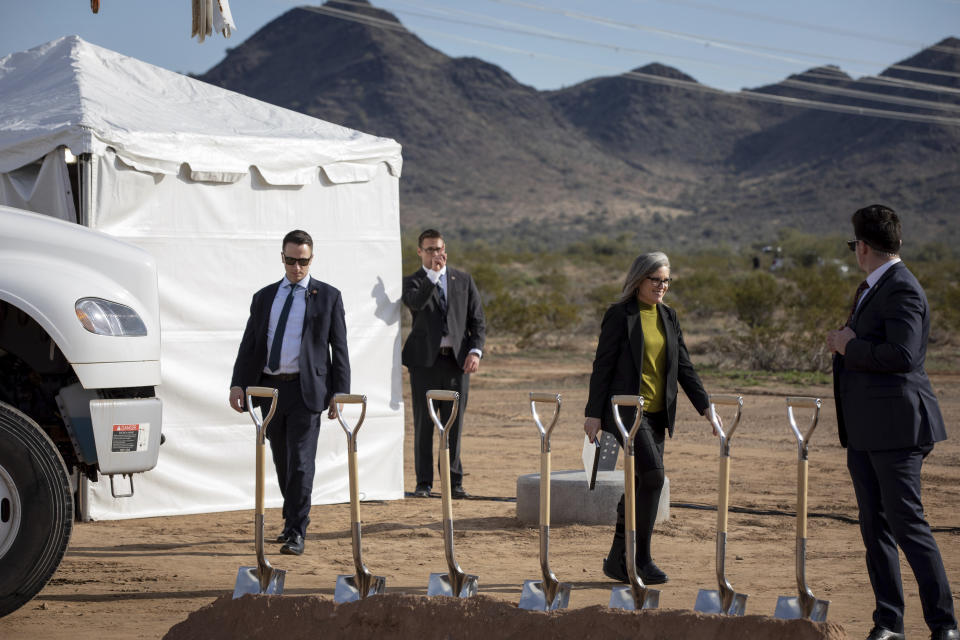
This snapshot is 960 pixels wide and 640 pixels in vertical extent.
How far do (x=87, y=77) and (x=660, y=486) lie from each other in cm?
512

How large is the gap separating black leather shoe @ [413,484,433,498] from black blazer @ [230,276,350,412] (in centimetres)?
221

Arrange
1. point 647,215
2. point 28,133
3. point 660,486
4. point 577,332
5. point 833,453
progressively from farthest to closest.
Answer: point 647,215 → point 577,332 → point 833,453 → point 28,133 → point 660,486

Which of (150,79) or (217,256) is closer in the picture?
(217,256)

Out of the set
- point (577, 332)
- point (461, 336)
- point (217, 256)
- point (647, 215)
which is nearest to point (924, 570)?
point (461, 336)

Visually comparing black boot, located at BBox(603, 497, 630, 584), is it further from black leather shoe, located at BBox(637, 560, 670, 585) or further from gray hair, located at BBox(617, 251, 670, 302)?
gray hair, located at BBox(617, 251, 670, 302)

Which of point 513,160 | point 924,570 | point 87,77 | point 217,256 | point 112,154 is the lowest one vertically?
point 924,570

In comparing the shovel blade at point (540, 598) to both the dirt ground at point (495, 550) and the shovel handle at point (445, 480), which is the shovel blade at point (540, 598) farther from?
the dirt ground at point (495, 550)

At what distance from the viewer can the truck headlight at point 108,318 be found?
16.7ft

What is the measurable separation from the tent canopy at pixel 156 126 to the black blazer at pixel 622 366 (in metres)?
3.13

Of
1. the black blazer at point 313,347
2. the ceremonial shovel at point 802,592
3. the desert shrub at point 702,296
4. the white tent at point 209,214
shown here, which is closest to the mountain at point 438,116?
the desert shrub at point 702,296

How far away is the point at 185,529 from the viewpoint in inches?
290

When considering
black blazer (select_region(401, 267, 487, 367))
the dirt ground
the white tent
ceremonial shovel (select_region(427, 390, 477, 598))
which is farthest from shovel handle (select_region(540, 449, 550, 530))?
black blazer (select_region(401, 267, 487, 367))

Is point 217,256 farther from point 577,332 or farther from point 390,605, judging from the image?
point 577,332

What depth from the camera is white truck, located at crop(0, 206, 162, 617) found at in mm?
4824
